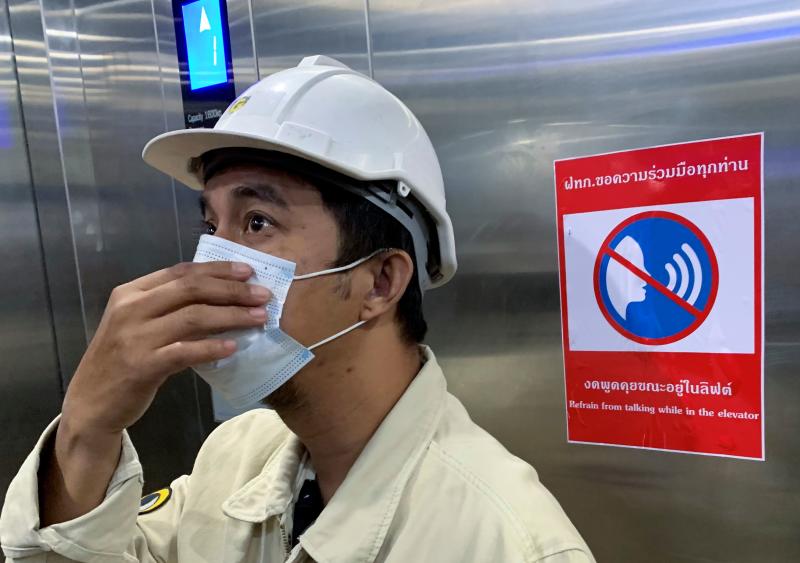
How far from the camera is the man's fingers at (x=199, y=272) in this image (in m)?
0.79

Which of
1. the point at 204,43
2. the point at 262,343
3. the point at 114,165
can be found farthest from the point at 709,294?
the point at 114,165

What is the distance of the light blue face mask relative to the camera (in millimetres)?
820

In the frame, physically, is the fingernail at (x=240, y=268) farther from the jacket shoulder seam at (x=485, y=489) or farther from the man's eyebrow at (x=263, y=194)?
the jacket shoulder seam at (x=485, y=489)

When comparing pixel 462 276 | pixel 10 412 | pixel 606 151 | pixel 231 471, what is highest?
pixel 606 151

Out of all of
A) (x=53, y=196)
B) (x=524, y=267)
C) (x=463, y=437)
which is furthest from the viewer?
(x=53, y=196)

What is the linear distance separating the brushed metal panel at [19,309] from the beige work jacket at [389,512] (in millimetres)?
1191

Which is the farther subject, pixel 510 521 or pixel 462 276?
pixel 462 276

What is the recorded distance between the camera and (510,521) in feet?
2.49

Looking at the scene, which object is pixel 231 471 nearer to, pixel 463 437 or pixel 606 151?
pixel 463 437

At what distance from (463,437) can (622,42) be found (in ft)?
2.48

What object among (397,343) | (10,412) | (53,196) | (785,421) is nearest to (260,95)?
(397,343)

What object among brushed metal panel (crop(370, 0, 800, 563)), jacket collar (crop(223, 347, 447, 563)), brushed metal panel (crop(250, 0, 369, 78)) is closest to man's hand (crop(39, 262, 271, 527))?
jacket collar (crop(223, 347, 447, 563))

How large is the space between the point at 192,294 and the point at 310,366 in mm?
196

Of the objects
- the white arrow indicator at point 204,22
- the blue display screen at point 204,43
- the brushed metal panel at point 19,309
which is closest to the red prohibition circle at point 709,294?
the blue display screen at point 204,43
